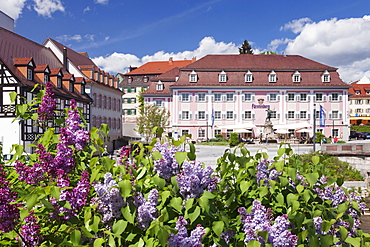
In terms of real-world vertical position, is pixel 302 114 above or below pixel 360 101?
below

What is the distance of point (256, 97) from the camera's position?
151 ft

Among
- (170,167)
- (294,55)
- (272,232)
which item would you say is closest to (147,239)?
(170,167)

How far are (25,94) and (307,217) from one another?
74.6 feet

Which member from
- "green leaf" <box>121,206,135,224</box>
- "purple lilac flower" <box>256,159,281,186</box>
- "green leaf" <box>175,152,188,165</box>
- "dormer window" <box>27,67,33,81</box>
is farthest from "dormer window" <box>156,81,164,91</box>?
"green leaf" <box>121,206,135,224</box>

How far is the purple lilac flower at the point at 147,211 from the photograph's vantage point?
2.24m

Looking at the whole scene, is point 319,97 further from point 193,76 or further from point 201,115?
point 193,76

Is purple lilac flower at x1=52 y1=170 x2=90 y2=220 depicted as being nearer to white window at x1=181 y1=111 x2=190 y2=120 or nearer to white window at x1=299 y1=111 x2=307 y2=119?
white window at x1=181 y1=111 x2=190 y2=120

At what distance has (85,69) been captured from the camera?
35125 millimetres

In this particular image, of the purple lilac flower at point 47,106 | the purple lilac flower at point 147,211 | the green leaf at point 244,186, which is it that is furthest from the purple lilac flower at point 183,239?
the purple lilac flower at point 47,106

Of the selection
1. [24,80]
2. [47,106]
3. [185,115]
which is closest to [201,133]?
[185,115]

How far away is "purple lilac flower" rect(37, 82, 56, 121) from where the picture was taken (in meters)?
3.16

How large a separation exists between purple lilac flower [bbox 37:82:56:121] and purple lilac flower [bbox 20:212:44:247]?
45.1 inches

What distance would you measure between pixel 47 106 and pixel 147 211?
1.55 metres

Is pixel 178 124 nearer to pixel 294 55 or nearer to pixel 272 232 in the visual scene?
pixel 294 55
